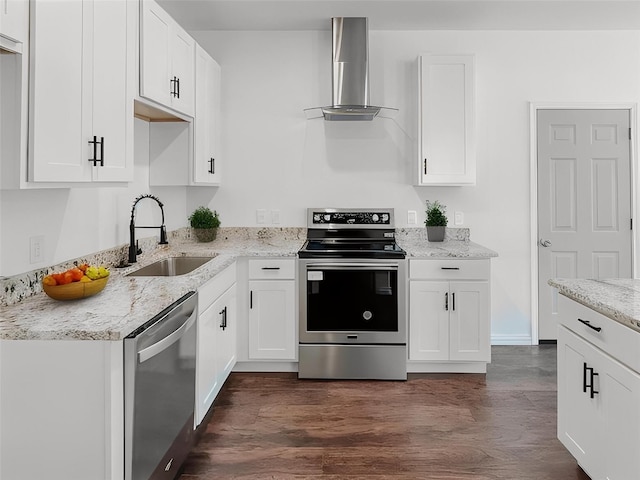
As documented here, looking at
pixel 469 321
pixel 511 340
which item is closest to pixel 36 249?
pixel 469 321

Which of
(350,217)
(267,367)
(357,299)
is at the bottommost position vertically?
(267,367)

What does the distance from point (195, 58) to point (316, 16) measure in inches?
41.4

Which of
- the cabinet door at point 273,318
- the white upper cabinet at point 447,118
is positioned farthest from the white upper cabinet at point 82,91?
the white upper cabinet at point 447,118

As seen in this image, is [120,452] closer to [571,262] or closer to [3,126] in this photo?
[3,126]

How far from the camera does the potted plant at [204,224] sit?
13.0ft

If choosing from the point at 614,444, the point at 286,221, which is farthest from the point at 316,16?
the point at 614,444

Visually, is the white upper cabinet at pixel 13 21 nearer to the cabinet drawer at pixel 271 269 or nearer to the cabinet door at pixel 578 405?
the cabinet drawer at pixel 271 269

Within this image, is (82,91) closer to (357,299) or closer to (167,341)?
(167,341)

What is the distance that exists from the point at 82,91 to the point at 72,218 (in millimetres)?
778

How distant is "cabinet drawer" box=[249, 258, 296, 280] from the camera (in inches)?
137

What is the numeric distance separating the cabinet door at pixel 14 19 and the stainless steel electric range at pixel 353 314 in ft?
7.22

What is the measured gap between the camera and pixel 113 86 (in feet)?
7.11

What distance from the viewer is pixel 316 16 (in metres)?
3.80

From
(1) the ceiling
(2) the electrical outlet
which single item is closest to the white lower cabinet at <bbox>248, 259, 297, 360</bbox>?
(2) the electrical outlet
